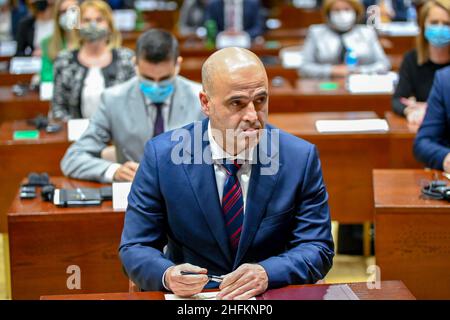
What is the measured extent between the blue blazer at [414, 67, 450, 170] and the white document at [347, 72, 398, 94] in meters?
1.81

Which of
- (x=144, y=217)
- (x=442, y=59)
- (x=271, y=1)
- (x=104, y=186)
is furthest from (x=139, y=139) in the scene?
(x=271, y=1)

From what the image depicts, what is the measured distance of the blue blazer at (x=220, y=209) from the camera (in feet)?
9.16

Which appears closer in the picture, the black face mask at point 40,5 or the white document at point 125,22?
the black face mask at point 40,5

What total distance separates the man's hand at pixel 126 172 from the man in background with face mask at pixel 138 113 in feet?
0.43

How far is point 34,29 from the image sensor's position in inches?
302

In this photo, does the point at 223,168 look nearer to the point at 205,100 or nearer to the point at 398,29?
the point at 205,100

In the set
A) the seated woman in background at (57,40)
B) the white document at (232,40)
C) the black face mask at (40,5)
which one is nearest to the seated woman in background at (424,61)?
the seated woman in background at (57,40)

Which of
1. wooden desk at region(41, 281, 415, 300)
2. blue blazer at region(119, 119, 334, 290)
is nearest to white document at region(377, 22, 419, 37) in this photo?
blue blazer at region(119, 119, 334, 290)

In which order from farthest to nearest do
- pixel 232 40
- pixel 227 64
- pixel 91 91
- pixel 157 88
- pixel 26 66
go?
pixel 232 40, pixel 26 66, pixel 91 91, pixel 157 88, pixel 227 64

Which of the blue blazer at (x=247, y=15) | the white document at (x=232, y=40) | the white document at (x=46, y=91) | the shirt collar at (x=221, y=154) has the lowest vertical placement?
the white document at (x=46, y=91)

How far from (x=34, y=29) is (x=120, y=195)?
14.2 ft

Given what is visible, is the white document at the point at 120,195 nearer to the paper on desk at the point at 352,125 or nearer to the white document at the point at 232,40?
the paper on desk at the point at 352,125

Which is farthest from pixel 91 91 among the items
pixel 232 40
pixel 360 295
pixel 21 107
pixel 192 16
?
pixel 192 16
